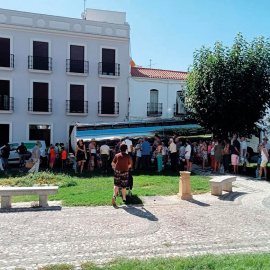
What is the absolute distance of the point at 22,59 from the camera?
23141 millimetres

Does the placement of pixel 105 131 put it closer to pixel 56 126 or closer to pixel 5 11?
pixel 56 126

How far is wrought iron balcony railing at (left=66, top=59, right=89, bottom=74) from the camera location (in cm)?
2406

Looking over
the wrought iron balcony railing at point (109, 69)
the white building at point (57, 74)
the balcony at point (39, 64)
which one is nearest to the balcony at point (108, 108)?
the white building at point (57, 74)

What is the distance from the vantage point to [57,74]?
23.9 m

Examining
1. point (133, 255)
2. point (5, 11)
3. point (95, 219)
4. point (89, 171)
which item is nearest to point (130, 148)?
point (89, 171)

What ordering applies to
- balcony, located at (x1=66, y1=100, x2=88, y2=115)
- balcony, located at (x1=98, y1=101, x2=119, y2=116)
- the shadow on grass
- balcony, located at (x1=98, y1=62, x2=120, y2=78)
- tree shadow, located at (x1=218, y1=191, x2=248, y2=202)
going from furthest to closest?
balcony, located at (x1=98, y1=62, x2=120, y2=78)
balcony, located at (x1=98, y1=101, x2=119, y2=116)
balcony, located at (x1=66, y1=100, x2=88, y2=115)
tree shadow, located at (x1=218, y1=191, x2=248, y2=202)
the shadow on grass

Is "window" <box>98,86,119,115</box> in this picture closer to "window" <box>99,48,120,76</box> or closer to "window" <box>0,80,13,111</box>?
"window" <box>99,48,120,76</box>

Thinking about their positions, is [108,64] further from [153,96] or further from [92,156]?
[92,156]

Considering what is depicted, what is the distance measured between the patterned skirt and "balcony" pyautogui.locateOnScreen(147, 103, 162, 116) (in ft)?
58.6

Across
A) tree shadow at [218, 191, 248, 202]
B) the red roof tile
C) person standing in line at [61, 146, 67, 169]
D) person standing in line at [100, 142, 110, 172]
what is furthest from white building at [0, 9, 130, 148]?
tree shadow at [218, 191, 248, 202]

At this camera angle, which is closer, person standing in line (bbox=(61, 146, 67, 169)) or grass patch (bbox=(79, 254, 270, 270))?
grass patch (bbox=(79, 254, 270, 270))

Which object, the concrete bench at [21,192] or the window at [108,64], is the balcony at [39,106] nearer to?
the window at [108,64]

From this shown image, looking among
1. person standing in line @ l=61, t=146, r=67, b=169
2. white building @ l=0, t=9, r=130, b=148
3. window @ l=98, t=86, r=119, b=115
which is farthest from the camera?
window @ l=98, t=86, r=119, b=115

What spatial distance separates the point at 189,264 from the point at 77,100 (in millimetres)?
21024
